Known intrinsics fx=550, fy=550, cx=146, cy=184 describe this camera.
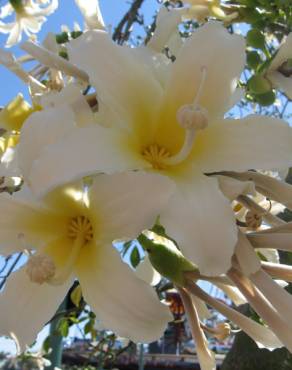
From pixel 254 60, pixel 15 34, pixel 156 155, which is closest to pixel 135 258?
pixel 254 60

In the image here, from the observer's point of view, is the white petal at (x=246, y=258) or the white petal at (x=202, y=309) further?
the white petal at (x=202, y=309)

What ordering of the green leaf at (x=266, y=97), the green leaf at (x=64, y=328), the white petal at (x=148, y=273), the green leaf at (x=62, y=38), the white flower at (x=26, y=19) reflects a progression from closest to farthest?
1. the green leaf at (x=266, y=97)
2. the white petal at (x=148, y=273)
3. the green leaf at (x=62, y=38)
4. the green leaf at (x=64, y=328)
5. the white flower at (x=26, y=19)

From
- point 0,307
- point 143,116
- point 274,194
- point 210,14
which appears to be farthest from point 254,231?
point 210,14

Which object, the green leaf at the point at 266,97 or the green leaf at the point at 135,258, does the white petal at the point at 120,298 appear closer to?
the green leaf at the point at 266,97

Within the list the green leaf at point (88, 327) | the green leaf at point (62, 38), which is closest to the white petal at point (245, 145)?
the green leaf at point (62, 38)

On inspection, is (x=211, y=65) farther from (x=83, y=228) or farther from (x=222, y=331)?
(x=222, y=331)

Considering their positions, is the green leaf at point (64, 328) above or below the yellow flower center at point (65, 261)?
below
